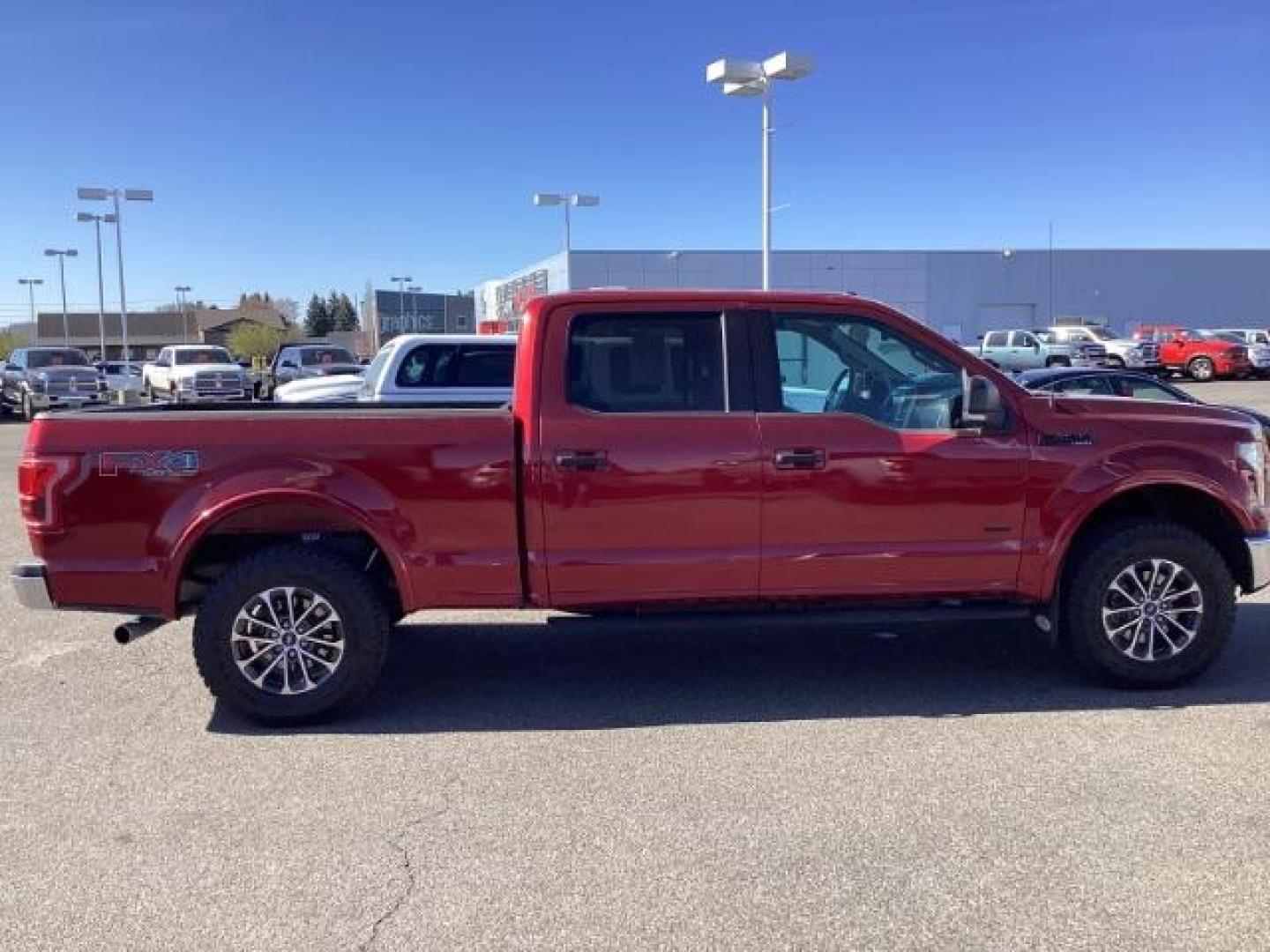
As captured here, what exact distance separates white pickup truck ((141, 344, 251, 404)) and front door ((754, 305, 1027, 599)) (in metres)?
25.3

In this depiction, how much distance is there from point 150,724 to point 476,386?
21.0 ft

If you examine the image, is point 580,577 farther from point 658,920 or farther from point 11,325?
→ point 11,325

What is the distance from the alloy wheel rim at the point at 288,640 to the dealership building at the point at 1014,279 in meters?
49.7

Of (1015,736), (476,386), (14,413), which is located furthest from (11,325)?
(1015,736)

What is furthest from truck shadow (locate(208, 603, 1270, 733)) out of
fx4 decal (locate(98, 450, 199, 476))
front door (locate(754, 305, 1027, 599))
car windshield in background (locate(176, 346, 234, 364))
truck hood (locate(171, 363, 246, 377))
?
car windshield in background (locate(176, 346, 234, 364))

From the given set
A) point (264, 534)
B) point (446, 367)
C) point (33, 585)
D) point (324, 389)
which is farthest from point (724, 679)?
point (324, 389)

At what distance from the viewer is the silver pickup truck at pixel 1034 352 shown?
36.1 m

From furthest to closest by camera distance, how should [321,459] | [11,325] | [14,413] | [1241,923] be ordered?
[11,325]
[14,413]
[321,459]
[1241,923]

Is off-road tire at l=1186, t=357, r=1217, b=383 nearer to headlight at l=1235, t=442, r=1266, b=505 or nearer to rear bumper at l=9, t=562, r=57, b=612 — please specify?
headlight at l=1235, t=442, r=1266, b=505

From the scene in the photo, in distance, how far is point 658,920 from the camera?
130 inches

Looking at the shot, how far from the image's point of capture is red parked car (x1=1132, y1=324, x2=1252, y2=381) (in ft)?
119

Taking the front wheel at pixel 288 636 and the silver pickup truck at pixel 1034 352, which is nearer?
the front wheel at pixel 288 636

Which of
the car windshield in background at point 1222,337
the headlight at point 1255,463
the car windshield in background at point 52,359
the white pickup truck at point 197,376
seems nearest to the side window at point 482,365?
the headlight at point 1255,463

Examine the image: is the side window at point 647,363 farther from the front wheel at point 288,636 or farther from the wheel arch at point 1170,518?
the wheel arch at point 1170,518
